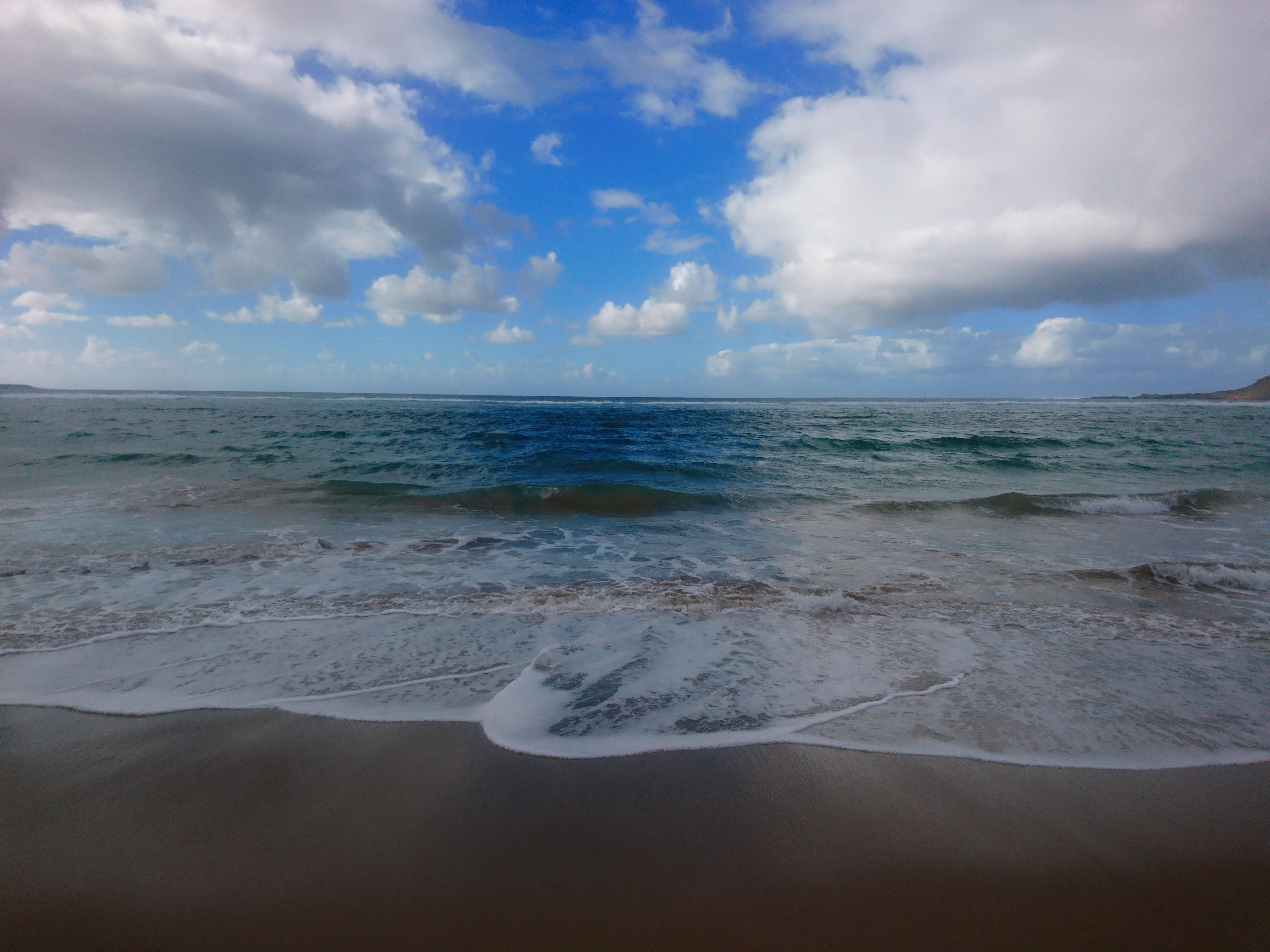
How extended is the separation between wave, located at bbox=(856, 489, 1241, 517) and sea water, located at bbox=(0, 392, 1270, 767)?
0.09 m

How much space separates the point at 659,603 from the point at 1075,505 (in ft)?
35.2

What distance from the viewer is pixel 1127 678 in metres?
3.96

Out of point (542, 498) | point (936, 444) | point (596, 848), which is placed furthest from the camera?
point (936, 444)

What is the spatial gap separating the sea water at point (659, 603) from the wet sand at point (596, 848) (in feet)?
0.88

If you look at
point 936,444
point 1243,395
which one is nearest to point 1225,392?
point 1243,395

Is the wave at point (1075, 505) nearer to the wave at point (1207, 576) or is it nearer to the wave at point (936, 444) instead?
the wave at point (1207, 576)

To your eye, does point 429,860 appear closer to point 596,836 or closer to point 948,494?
point 596,836

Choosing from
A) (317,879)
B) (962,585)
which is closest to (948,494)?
(962,585)

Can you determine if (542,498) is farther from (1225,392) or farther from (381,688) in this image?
(1225,392)

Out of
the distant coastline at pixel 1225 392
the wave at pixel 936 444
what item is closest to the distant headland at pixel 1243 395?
the distant coastline at pixel 1225 392

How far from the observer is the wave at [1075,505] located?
11.0m

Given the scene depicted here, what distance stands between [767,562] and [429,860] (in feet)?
18.4

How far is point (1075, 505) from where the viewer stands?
1147 cm

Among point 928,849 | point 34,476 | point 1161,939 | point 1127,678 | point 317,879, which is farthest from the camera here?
point 34,476
